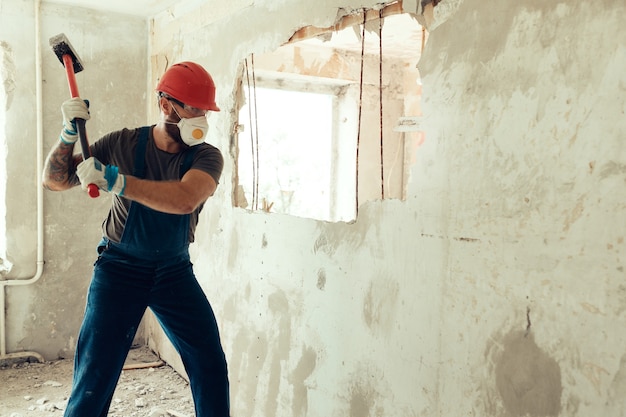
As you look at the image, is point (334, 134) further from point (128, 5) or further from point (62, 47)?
point (62, 47)

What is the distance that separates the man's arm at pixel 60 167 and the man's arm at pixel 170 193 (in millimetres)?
362

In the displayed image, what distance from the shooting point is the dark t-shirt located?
1998 mm

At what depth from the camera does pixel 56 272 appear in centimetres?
360

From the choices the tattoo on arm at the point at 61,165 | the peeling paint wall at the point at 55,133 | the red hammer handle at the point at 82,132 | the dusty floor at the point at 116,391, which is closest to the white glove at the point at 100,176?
the red hammer handle at the point at 82,132

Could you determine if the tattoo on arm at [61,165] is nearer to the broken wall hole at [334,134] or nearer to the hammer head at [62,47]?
the hammer head at [62,47]

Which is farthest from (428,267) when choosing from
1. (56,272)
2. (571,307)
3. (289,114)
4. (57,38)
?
(289,114)

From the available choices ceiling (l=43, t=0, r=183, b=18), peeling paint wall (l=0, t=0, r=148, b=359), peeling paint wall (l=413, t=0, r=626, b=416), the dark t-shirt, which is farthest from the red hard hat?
peeling paint wall (l=0, t=0, r=148, b=359)

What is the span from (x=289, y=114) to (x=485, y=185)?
3263 mm

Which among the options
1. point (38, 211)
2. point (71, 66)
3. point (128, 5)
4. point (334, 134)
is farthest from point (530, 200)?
point (334, 134)

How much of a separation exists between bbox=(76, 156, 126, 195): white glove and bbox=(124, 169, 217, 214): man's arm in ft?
0.08

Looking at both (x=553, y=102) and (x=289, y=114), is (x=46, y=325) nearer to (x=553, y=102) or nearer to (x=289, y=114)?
(x=289, y=114)

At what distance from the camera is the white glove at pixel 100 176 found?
5.62 feet

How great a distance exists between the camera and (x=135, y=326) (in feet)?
6.50

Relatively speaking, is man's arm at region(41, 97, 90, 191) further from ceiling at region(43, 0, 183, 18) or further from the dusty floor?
ceiling at region(43, 0, 183, 18)
